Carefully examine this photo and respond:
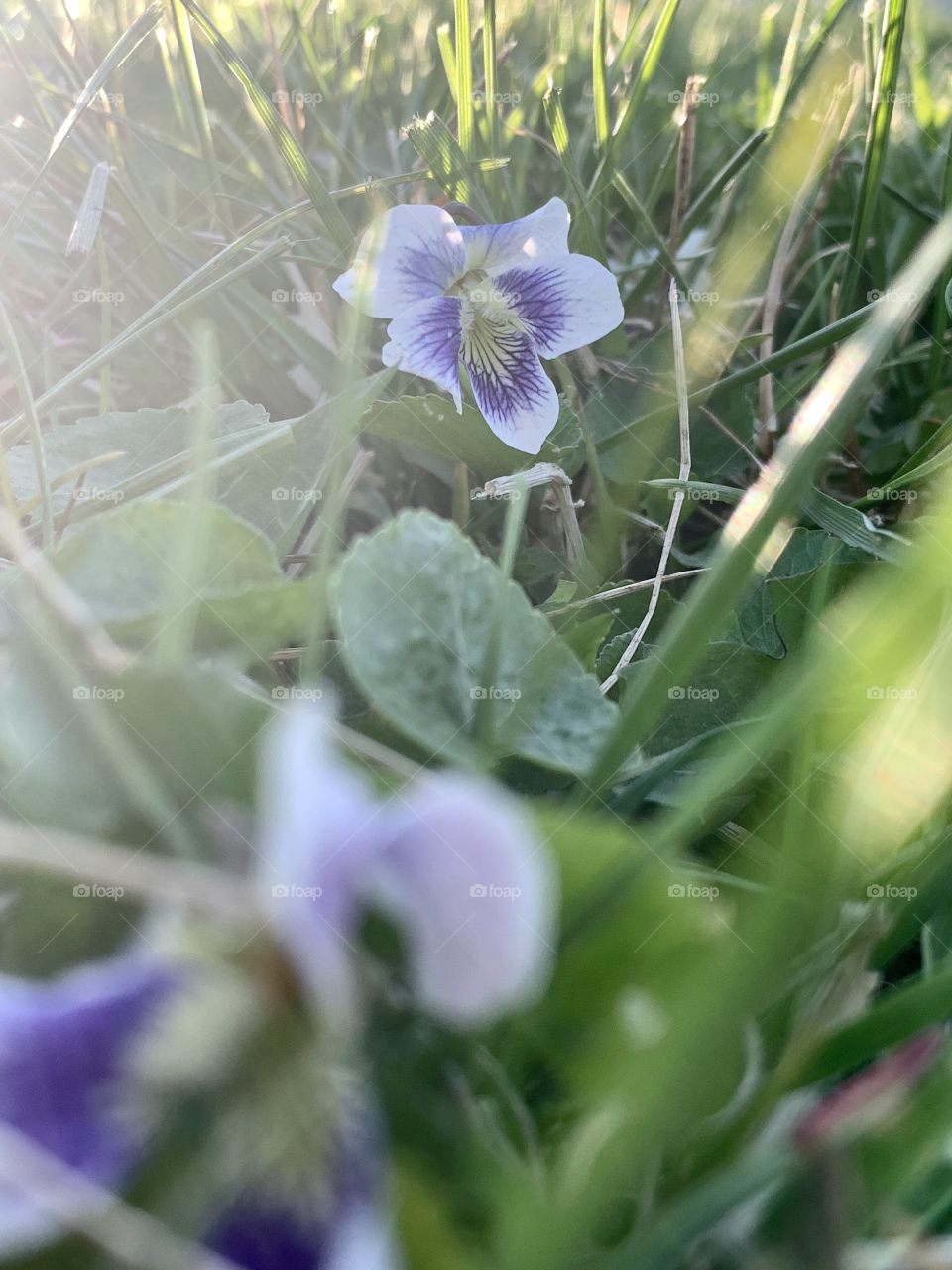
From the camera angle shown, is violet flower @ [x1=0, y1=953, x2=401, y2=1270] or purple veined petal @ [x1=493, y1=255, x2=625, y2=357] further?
purple veined petal @ [x1=493, y1=255, x2=625, y2=357]

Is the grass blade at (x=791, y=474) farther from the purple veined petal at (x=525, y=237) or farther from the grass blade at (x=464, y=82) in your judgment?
the grass blade at (x=464, y=82)

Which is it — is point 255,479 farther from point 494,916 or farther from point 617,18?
point 617,18

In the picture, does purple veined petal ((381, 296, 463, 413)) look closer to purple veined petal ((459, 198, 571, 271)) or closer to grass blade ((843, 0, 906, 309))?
purple veined petal ((459, 198, 571, 271))

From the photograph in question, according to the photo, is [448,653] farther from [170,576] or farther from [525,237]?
[525,237]

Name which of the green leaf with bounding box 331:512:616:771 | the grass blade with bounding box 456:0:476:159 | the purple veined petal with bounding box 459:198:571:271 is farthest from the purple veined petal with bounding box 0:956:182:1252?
the grass blade with bounding box 456:0:476:159

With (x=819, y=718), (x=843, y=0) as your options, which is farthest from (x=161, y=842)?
(x=843, y=0)

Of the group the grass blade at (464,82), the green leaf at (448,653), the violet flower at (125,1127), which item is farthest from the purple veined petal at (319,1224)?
the grass blade at (464,82)
